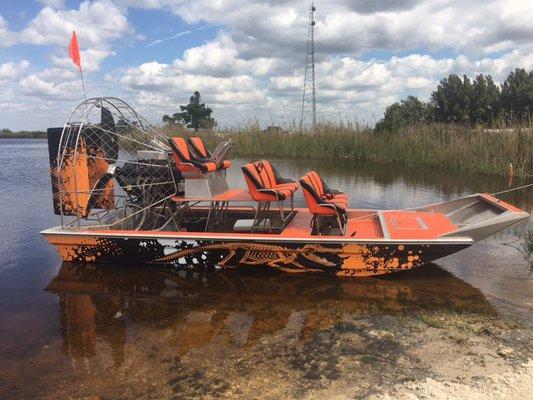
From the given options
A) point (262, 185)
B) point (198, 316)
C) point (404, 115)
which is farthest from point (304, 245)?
point (404, 115)

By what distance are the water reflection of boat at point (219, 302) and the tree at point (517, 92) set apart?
25559mm

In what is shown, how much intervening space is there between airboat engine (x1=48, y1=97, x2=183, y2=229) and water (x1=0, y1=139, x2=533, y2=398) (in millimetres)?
924

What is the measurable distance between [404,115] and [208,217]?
77.1 feet

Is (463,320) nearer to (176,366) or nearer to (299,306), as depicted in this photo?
(299,306)

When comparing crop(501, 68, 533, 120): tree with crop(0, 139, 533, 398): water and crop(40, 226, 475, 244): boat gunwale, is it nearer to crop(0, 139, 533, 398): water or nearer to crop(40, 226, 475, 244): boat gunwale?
crop(0, 139, 533, 398): water

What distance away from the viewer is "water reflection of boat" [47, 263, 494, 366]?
14.6 feet

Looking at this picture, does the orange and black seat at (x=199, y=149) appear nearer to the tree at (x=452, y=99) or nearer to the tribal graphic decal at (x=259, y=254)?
the tribal graphic decal at (x=259, y=254)

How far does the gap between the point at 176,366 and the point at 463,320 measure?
2711 mm

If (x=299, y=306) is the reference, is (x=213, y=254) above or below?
above

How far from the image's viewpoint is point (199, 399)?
10.9 feet

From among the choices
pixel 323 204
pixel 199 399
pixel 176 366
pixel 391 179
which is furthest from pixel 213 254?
pixel 391 179

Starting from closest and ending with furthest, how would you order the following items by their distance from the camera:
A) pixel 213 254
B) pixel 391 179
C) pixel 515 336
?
1. pixel 515 336
2. pixel 213 254
3. pixel 391 179

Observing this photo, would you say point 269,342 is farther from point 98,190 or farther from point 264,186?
point 98,190

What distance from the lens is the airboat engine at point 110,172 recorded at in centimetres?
641
